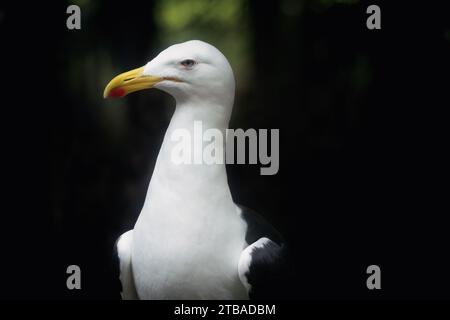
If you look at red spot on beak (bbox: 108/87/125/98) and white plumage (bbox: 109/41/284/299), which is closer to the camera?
white plumage (bbox: 109/41/284/299)

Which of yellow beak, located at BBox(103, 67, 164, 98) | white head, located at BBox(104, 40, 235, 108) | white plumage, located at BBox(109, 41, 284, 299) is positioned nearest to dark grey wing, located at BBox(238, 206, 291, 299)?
white plumage, located at BBox(109, 41, 284, 299)

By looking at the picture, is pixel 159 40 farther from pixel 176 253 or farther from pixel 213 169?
pixel 176 253

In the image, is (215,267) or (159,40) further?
(159,40)

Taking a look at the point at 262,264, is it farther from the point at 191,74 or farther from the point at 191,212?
the point at 191,74

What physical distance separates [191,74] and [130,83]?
234mm

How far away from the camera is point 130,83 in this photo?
3.09 m

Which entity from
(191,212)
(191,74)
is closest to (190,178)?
(191,212)

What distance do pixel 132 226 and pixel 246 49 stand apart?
893 mm

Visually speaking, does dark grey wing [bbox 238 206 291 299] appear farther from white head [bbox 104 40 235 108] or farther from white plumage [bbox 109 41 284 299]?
white head [bbox 104 40 235 108]

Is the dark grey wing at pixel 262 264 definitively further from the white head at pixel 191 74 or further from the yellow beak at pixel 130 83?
the yellow beak at pixel 130 83

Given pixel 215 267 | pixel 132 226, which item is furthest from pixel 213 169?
pixel 132 226

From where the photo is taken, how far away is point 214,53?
3059 mm

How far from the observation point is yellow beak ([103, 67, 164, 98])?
307 cm

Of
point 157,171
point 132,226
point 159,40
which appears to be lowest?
point 132,226
